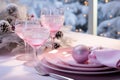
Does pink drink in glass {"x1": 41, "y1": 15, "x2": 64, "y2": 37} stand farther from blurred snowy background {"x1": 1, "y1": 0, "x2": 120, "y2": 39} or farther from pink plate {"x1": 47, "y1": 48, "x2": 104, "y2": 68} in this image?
blurred snowy background {"x1": 1, "y1": 0, "x2": 120, "y2": 39}

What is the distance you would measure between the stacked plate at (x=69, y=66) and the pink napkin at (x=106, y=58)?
0.06 ft

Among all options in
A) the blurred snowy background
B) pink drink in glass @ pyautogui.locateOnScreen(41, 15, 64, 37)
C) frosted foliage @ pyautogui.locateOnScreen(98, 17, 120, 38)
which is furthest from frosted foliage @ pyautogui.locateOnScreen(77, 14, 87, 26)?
pink drink in glass @ pyautogui.locateOnScreen(41, 15, 64, 37)

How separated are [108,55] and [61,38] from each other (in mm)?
362

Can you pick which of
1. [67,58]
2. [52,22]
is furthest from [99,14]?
[67,58]

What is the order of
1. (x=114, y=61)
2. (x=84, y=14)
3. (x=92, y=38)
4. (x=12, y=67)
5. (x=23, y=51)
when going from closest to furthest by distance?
(x=114, y=61) < (x=12, y=67) < (x=23, y=51) < (x=92, y=38) < (x=84, y=14)

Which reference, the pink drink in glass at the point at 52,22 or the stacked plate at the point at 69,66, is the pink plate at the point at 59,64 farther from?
the pink drink in glass at the point at 52,22

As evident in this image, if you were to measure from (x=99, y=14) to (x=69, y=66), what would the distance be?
2471 mm

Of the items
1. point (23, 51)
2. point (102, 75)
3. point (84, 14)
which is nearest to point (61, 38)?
point (23, 51)

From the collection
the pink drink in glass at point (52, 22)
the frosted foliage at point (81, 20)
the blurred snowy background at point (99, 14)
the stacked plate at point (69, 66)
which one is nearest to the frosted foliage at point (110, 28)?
the blurred snowy background at point (99, 14)

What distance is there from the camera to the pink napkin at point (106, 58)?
2.44 feet

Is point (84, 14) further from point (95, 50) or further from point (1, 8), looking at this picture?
point (95, 50)

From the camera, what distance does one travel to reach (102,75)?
2.46 ft

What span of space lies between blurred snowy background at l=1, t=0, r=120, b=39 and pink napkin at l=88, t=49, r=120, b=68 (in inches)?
77.4

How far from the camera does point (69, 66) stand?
31.5 inches
